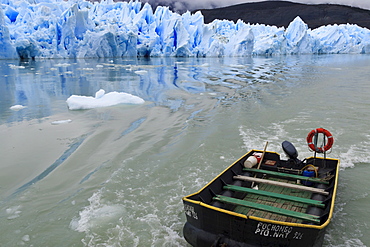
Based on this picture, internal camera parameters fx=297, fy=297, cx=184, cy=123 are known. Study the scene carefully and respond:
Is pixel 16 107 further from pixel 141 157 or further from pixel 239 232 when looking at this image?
pixel 239 232

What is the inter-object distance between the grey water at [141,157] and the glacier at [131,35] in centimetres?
2914

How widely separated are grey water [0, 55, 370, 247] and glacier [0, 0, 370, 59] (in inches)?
1147

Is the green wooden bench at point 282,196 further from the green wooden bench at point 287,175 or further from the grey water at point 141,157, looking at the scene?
the green wooden bench at point 287,175

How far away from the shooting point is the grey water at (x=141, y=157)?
3781mm

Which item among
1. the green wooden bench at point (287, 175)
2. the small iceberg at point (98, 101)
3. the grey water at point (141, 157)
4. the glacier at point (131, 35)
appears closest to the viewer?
the grey water at point (141, 157)

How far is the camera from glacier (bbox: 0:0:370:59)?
3809 cm

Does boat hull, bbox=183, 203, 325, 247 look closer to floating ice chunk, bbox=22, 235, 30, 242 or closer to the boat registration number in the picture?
the boat registration number

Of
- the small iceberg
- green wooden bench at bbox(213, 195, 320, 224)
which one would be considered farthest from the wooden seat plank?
the small iceberg

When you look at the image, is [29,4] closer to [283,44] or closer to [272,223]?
[283,44]

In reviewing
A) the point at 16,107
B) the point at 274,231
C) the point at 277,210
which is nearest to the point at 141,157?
the point at 277,210

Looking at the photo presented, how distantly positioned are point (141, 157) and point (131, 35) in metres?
38.9

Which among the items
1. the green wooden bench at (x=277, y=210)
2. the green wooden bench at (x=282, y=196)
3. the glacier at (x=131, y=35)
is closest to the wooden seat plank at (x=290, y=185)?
the green wooden bench at (x=282, y=196)

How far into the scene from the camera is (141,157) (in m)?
5.95

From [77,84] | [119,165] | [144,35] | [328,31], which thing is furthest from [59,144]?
[328,31]
